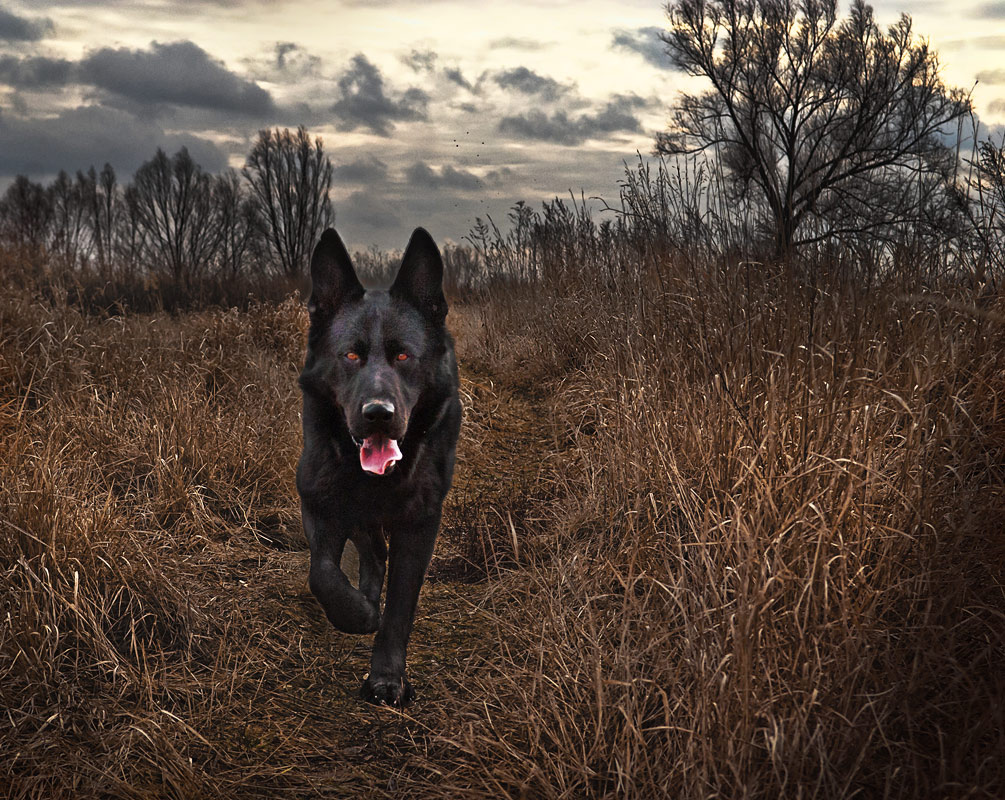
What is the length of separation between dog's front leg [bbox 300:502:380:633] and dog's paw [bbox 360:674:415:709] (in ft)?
0.55

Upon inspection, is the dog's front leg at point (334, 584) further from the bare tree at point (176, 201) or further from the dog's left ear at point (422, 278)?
the bare tree at point (176, 201)

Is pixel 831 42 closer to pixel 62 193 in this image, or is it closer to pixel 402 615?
pixel 402 615

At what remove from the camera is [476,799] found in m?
2.00

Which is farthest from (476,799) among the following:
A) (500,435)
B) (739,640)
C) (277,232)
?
(277,232)

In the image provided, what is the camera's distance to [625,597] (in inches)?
96.0

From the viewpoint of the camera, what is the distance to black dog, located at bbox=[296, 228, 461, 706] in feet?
8.51

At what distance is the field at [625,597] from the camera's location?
1981 millimetres

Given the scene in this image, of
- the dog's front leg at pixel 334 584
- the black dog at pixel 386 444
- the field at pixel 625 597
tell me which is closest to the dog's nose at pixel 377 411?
the black dog at pixel 386 444

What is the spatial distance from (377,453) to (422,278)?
2.30 ft

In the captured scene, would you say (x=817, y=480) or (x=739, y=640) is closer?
(x=739, y=640)

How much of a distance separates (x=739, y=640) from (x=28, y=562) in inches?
95.5

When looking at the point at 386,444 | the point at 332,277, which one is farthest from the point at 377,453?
the point at 332,277

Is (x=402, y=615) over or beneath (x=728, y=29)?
beneath

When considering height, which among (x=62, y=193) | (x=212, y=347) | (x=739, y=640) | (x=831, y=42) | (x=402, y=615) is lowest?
(x=402, y=615)
